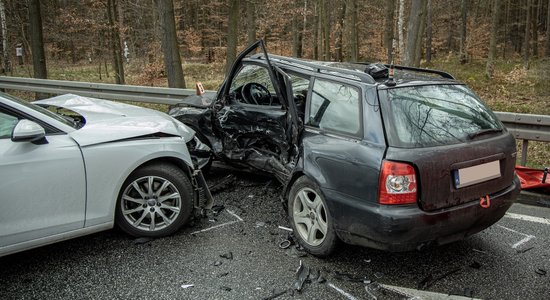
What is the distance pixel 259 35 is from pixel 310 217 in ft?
84.6

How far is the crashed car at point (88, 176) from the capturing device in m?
3.12

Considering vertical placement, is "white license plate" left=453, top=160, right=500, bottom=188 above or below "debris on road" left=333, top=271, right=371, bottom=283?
above

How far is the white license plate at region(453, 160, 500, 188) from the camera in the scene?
2.99 meters

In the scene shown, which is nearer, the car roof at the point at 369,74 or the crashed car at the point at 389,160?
the crashed car at the point at 389,160

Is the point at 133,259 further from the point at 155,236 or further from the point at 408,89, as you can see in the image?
the point at 408,89

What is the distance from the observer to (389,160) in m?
2.90

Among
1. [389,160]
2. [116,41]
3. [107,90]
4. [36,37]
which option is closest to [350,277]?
[389,160]

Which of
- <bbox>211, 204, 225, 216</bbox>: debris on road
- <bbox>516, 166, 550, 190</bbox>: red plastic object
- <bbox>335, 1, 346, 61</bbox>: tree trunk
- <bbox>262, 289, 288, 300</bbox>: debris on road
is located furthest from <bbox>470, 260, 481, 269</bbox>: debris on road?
<bbox>335, 1, 346, 61</bbox>: tree trunk

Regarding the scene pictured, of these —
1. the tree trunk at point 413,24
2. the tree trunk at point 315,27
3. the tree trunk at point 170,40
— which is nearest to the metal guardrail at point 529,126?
the tree trunk at point 413,24

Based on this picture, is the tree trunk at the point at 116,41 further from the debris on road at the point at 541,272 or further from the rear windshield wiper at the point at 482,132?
the debris on road at the point at 541,272

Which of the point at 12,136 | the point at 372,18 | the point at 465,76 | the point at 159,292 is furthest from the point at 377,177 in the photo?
the point at 372,18

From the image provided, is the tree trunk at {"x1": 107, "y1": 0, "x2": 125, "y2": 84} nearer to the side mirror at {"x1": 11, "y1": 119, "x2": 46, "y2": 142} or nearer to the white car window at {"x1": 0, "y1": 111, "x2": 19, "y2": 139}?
the white car window at {"x1": 0, "y1": 111, "x2": 19, "y2": 139}

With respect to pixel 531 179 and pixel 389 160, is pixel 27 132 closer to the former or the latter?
pixel 389 160

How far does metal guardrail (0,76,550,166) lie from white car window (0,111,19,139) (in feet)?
11.3
